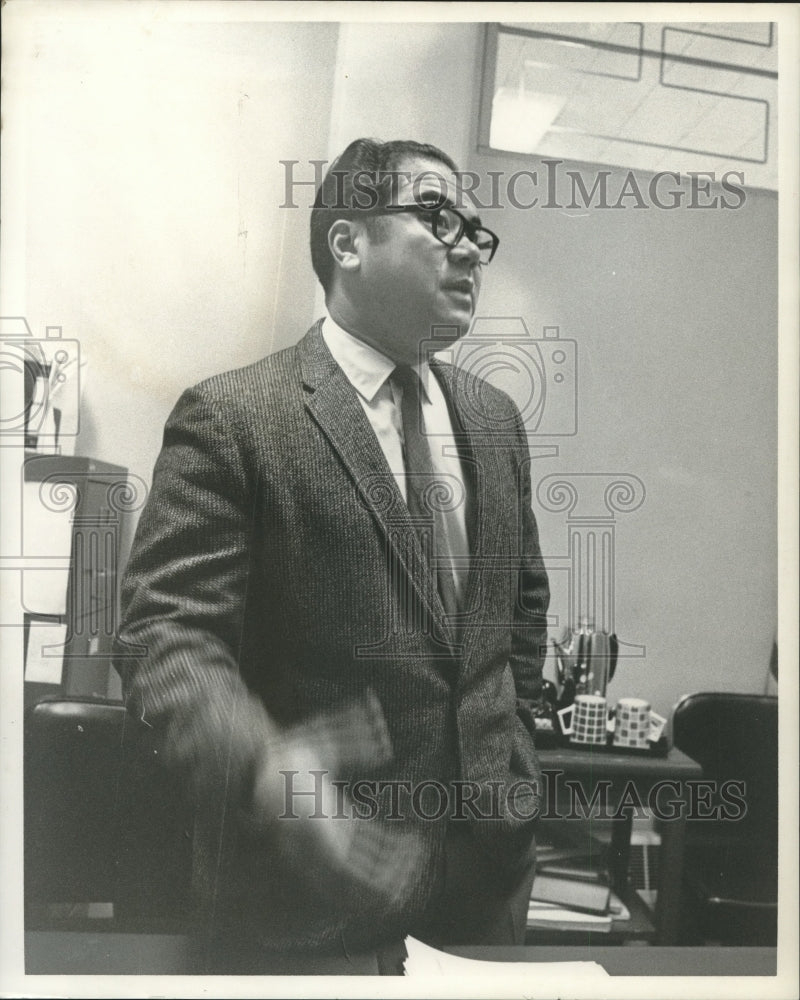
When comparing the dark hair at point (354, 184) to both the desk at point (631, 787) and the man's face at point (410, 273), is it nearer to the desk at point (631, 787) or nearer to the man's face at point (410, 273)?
the man's face at point (410, 273)

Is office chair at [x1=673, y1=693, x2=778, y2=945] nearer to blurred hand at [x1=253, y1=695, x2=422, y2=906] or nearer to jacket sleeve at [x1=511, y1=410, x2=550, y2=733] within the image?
jacket sleeve at [x1=511, y1=410, x2=550, y2=733]

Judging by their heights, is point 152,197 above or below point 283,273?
above

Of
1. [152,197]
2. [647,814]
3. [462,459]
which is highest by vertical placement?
[152,197]

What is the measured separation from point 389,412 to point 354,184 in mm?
320

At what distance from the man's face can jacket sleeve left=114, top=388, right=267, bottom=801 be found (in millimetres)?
249

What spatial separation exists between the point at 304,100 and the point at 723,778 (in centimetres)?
113

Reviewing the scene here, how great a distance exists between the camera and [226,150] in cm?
121

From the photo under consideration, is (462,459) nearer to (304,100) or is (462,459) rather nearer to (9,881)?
(304,100)

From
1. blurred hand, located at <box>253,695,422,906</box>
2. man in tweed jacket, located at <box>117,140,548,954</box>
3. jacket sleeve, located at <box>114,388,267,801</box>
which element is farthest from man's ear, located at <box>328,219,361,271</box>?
blurred hand, located at <box>253,695,422,906</box>

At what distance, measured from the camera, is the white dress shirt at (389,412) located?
1193 millimetres

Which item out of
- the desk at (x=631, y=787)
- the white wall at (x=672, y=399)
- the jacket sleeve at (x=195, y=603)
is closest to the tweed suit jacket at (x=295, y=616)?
the jacket sleeve at (x=195, y=603)

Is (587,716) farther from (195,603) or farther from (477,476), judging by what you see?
(195,603)

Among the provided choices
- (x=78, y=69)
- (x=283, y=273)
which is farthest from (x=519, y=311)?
(x=78, y=69)

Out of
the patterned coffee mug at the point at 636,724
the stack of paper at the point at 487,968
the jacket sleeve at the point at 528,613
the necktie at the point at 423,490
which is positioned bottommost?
the stack of paper at the point at 487,968
